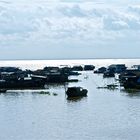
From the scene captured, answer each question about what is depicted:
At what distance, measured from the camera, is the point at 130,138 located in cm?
3850

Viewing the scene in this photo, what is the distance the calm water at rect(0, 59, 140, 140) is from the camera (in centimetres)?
4066

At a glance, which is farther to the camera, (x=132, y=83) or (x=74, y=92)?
(x=132, y=83)

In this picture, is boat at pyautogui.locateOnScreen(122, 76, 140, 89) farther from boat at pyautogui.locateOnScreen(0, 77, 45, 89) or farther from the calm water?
boat at pyautogui.locateOnScreen(0, 77, 45, 89)

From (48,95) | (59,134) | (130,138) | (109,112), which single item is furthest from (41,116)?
(48,95)

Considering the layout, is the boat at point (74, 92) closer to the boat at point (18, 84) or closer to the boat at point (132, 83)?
the boat at point (132, 83)

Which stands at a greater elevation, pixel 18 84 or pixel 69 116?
pixel 18 84

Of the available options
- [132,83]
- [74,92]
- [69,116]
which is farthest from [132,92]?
[69,116]

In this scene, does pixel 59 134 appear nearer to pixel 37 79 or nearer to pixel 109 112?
pixel 109 112

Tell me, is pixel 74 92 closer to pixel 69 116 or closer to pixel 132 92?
pixel 132 92

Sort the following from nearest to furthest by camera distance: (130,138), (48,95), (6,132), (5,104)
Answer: (130,138) → (6,132) → (5,104) → (48,95)

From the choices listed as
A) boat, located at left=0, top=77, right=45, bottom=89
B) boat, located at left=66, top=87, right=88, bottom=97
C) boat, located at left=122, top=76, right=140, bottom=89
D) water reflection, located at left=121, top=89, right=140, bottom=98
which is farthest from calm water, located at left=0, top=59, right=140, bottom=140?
boat, located at left=0, top=77, right=45, bottom=89

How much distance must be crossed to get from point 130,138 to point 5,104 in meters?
30.5

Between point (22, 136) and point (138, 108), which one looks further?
point (138, 108)

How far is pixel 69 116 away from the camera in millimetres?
51719
